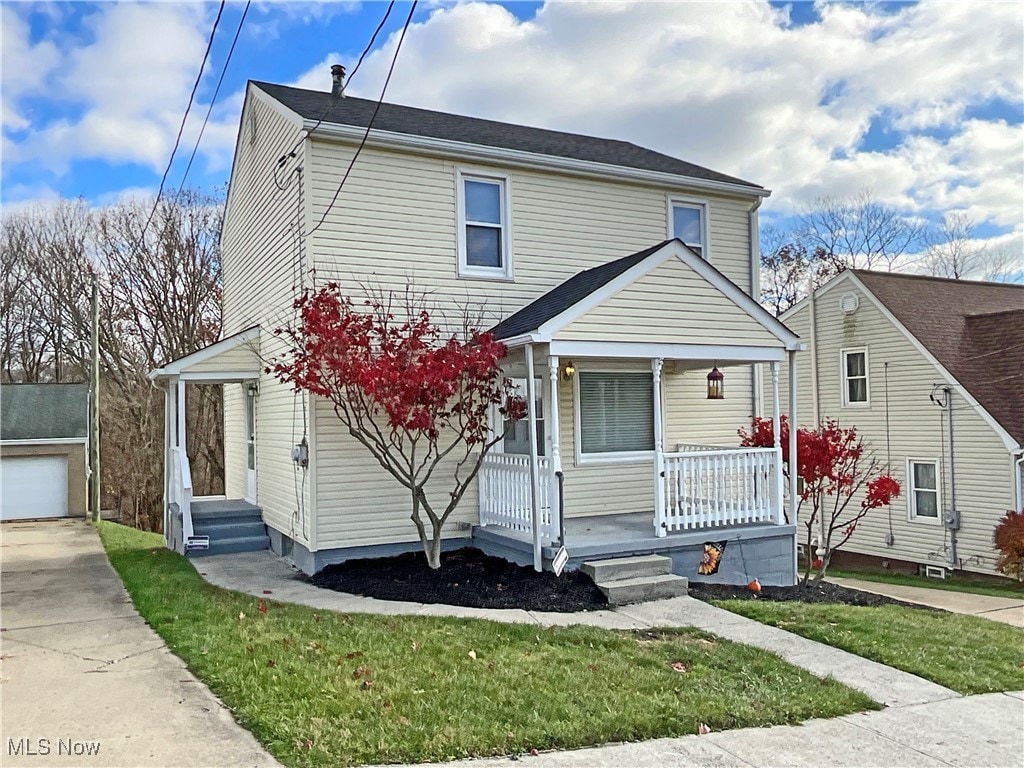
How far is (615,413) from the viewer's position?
11.4 m

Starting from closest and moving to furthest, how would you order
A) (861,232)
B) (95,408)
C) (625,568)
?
(625,568), (95,408), (861,232)

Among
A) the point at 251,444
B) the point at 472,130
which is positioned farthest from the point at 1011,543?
the point at 251,444

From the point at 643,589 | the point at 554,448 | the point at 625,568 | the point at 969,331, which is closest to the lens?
the point at 643,589

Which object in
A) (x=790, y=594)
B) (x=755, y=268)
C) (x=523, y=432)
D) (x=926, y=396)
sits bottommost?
(x=790, y=594)

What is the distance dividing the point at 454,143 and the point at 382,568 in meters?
5.67

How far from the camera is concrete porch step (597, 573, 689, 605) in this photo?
7.93 m

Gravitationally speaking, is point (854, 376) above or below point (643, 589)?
above

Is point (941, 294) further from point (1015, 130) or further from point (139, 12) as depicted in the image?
point (139, 12)

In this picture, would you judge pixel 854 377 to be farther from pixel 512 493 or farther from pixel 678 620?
pixel 678 620

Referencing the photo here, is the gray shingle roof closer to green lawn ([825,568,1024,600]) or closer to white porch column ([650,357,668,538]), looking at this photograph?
white porch column ([650,357,668,538])

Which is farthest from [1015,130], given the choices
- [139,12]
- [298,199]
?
[139,12]

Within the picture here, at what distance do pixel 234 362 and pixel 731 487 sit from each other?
24.5ft

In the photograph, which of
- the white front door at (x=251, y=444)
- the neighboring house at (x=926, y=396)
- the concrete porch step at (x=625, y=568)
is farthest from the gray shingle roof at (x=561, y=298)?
the neighboring house at (x=926, y=396)

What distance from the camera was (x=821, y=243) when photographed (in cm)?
3394
